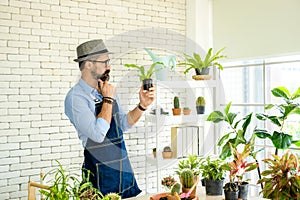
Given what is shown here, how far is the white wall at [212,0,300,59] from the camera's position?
4234 mm

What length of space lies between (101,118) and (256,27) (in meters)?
2.41

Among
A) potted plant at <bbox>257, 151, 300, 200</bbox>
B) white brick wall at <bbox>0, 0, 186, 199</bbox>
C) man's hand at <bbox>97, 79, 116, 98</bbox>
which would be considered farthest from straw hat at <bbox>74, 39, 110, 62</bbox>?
potted plant at <bbox>257, 151, 300, 200</bbox>

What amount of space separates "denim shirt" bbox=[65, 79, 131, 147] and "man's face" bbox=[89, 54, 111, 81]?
4.3 inches

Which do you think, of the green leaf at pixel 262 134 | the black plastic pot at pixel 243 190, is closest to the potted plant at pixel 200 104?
the green leaf at pixel 262 134

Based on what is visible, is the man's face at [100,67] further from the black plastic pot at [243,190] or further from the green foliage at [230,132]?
the green foliage at [230,132]

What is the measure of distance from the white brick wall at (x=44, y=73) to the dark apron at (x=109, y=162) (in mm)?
1006

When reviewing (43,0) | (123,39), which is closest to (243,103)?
(123,39)

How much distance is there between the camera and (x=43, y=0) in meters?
4.13

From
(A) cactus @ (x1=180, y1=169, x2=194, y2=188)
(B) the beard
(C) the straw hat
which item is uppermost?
(C) the straw hat

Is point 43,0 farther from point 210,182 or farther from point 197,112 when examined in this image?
point 210,182

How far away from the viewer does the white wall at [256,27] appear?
4.23 meters

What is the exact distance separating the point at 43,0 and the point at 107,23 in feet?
2.54

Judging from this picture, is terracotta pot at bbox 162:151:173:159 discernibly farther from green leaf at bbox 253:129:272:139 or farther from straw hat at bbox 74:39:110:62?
straw hat at bbox 74:39:110:62

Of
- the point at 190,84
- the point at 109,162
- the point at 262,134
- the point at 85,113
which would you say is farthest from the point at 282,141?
the point at 85,113
